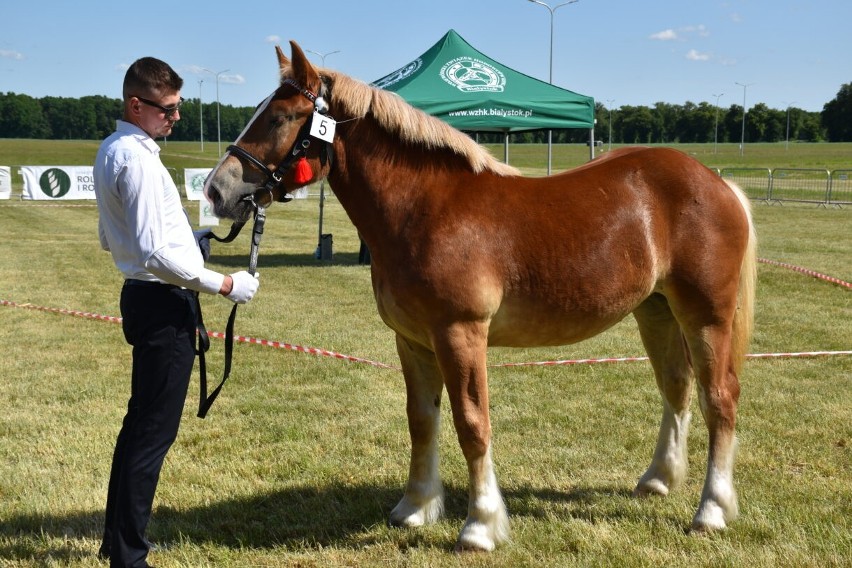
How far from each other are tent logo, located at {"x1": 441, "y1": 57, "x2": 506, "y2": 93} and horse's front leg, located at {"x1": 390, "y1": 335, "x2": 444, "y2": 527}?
32.8 ft

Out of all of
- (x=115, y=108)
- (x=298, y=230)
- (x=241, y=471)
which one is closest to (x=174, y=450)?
(x=241, y=471)

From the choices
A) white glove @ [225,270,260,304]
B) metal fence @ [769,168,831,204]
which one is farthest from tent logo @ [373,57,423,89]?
metal fence @ [769,168,831,204]

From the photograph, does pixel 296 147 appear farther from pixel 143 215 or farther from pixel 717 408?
pixel 717 408

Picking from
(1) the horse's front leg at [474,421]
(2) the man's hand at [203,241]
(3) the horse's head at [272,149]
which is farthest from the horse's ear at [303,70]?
(1) the horse's front leg at [474,421]

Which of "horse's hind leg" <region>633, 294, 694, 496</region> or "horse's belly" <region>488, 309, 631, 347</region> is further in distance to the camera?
"horse's hind leg" <region>633, 294, 694, 496</region>

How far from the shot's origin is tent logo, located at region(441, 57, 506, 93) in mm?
13414

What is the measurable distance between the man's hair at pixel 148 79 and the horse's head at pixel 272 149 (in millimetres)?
417

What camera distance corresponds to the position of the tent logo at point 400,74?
1366 centimetres

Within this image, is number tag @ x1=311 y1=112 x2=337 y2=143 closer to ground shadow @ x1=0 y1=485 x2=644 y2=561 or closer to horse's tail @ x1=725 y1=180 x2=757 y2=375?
ground shadow @ x1=0 y1=485 x2=644 y2=561

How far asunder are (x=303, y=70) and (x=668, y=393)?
9.51 ft

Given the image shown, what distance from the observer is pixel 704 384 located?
13.7 ft

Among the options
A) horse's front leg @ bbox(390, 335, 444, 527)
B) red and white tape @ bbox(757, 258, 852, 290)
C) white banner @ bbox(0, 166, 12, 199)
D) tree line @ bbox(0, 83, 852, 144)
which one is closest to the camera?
horse's front leg @ bbox(390, 335, 444, 527)

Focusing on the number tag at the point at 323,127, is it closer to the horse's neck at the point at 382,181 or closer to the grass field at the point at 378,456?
the horse's neck at the point at 382,181

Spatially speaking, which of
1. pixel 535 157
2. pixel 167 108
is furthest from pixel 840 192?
pixel 535 157
